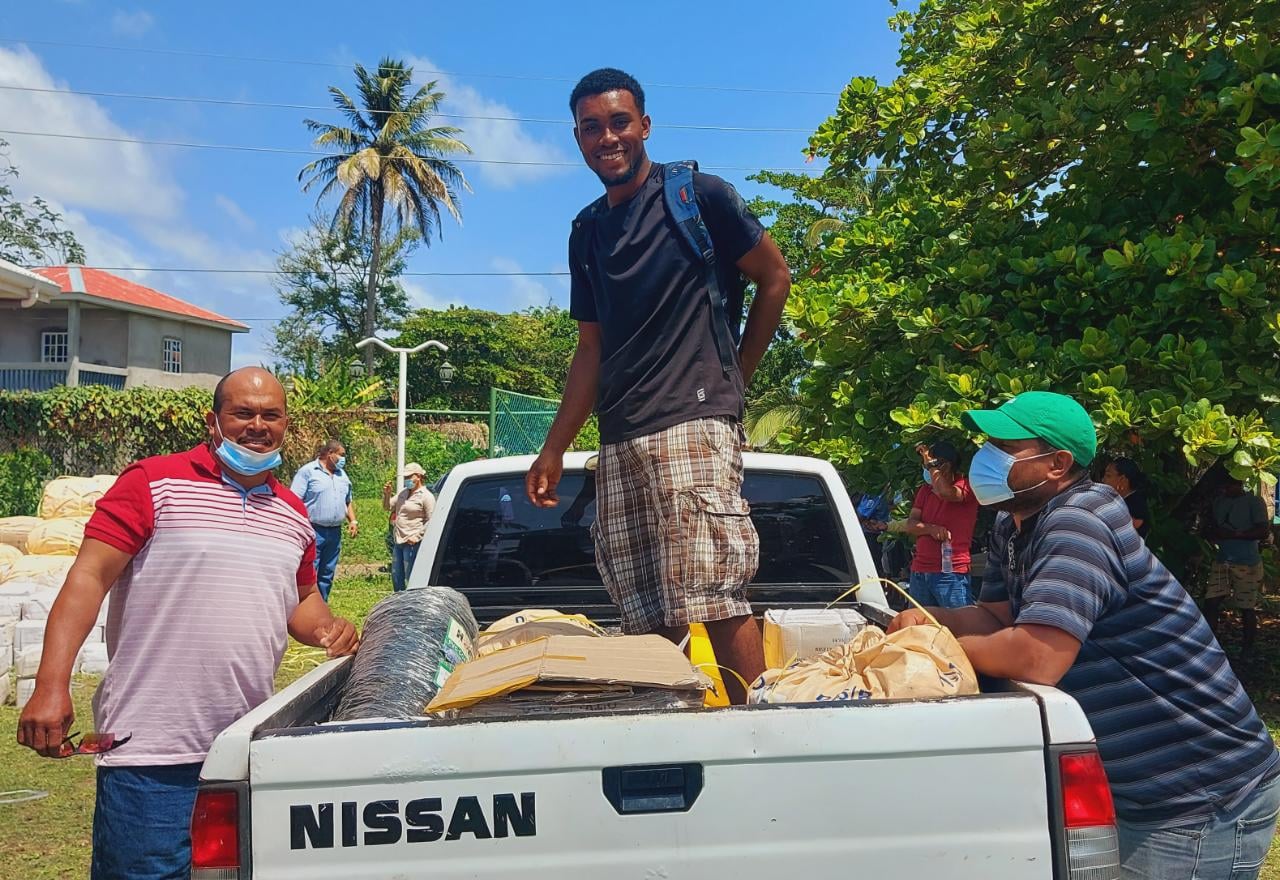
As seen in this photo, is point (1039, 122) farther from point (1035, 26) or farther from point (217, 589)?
point (217, 589)

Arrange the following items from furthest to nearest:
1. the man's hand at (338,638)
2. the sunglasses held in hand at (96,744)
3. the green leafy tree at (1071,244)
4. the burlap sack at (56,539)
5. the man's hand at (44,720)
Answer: the burlap sack at (56,539)
the green leafy tree at (1071,244)
the man's hand at (338,638)
the sunglasses held in hand at (96,744)
the man's hand at (44,720)

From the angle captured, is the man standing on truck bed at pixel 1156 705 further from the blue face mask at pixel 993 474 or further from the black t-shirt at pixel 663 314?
the black t-shirt at pixel 663 314

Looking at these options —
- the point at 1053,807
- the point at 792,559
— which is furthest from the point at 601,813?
the point at 792,559

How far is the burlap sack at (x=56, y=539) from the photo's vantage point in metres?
11.2

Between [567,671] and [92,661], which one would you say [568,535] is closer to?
[567,671]

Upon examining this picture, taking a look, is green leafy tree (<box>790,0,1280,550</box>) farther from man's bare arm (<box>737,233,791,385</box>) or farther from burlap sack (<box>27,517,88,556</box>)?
burlap sack (<box>27,517,88,556</box>)

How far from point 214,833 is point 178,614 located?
3.03ft

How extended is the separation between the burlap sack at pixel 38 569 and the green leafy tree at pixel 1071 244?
659 cm

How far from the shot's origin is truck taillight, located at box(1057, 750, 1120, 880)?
1.96 metres

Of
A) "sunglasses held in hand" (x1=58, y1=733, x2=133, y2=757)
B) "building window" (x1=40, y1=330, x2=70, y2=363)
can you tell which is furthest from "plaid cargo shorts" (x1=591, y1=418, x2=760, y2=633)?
"building window" (x1=40, y1=330, x2=70, y2=363)

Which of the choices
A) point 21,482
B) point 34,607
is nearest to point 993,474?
point 34,607

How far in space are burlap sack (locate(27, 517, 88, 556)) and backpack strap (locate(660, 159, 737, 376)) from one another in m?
9.92

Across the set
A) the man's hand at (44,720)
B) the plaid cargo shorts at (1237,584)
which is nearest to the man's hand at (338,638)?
the man's hand at (44,720)

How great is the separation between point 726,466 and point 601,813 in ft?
4.16
